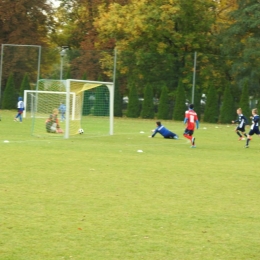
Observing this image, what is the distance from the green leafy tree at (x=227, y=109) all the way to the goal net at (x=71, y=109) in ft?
27.6

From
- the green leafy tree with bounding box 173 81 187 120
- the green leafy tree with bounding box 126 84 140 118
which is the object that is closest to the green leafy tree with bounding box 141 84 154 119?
the green leafy tree with bounding box 126 84 140 118

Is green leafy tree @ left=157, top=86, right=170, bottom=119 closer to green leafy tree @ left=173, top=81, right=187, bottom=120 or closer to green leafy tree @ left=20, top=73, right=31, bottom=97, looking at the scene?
green leafy tree @ left=173, top=81, right=187, bottom=120

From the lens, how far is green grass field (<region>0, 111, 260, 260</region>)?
765 cm

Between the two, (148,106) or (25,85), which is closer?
(148,106)

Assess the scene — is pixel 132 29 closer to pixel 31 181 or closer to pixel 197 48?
pixel 197 48

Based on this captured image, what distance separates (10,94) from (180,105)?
10.7m

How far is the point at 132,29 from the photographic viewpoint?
156 feet

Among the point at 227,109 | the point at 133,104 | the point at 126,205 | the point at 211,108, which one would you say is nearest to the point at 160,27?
the point at 133,104

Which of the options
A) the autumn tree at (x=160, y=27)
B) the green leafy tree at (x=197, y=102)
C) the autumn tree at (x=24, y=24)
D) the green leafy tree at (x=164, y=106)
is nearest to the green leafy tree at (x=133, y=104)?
the green leafy tree at (x=164, y=106)

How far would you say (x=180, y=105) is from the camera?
4312cm

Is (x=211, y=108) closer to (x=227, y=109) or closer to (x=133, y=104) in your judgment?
(x=227, y=109)

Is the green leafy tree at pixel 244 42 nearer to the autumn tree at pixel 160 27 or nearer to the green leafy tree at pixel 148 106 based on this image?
the autumn tree at pixel 160 27

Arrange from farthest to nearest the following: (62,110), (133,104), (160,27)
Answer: (160,27) < (133,104) < (62,110)

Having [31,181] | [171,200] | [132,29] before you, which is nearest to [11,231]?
[171,200]
